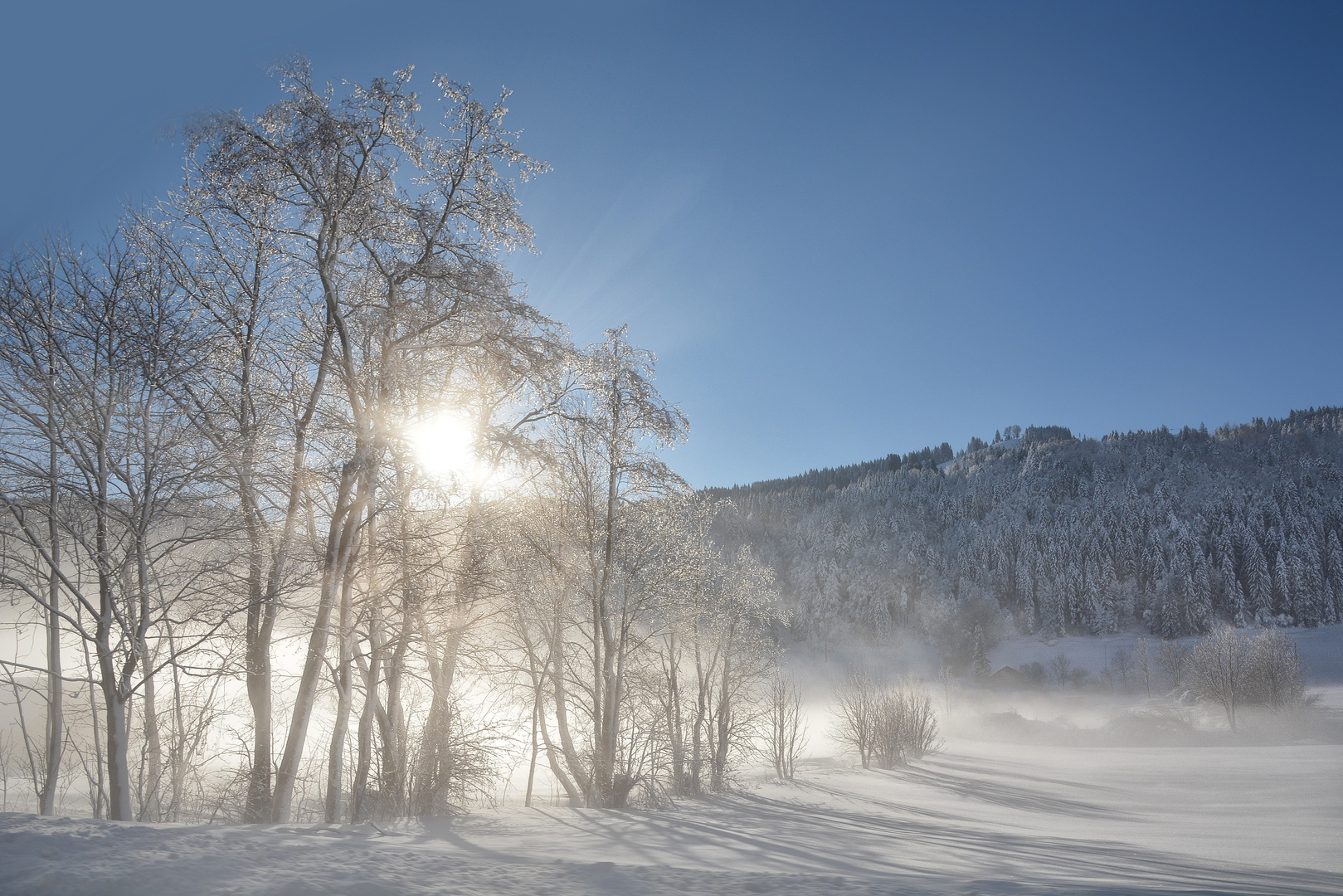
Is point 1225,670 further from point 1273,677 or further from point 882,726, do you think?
point 882,726

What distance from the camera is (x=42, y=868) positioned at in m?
2.42

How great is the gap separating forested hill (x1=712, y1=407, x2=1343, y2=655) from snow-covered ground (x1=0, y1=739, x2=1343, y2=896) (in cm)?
5322

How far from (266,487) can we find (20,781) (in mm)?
14104

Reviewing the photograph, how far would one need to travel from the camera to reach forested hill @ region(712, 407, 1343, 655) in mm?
91875

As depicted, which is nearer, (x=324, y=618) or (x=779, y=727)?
(x=324, y=618)

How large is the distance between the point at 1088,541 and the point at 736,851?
125 m

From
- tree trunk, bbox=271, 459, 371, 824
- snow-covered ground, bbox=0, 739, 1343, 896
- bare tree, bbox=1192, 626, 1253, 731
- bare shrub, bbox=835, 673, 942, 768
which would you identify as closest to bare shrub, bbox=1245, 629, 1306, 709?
bare tree, bbox=1192, 626, 1253, 731

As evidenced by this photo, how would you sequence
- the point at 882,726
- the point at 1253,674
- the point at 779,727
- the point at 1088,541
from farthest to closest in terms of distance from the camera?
1. the point at 1088,541
2. the point at 1253,674
3. the point at 882,726
4. the point at 779,727

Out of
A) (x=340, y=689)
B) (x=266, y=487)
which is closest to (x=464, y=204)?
(x=266, y=487)

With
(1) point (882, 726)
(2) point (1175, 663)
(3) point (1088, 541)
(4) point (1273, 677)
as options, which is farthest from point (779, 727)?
(3) point (1088, 541)

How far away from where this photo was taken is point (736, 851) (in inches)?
217

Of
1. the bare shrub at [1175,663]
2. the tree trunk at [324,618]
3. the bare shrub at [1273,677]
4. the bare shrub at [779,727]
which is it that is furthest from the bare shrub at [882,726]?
the bare shrub at [1175,663]

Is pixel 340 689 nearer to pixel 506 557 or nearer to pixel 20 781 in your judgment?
pixel 506 557

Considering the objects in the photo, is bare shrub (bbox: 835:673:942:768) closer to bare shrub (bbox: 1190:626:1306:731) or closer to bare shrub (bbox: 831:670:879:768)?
bare shrub (bbox: 831:670:879:768)
